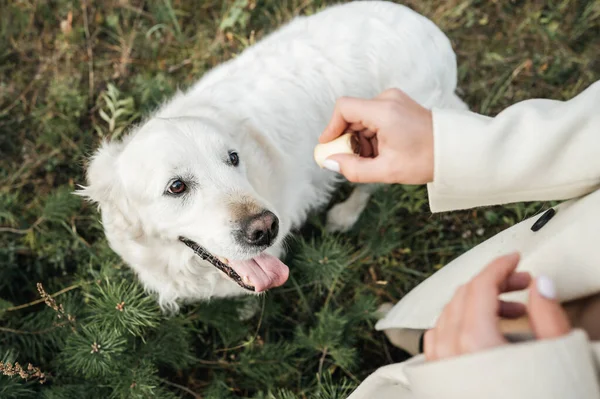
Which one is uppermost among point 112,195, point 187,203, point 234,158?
point 234,158

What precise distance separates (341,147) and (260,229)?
66cm

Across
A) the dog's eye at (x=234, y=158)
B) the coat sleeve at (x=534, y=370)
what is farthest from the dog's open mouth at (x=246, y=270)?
the coat sleeve at (x=534, y=370)

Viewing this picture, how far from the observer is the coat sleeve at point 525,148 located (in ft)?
4.75

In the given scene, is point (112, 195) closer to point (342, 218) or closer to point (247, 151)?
point (247, 151)

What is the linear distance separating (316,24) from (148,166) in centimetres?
152

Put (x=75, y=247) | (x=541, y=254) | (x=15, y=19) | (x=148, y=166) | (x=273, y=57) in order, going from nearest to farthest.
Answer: (x=541, y=254), (x=148, y=166), (x=273, y=57), (x=75, y=247), (x=15, y=19)

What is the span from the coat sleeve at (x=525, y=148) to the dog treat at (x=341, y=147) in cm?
36

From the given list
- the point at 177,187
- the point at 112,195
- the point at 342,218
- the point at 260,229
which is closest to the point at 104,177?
the point at 112,195

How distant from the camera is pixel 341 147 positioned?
5.95ft

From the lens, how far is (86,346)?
248 centimetres

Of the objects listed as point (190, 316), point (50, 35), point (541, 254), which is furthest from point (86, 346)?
point (50, 35)

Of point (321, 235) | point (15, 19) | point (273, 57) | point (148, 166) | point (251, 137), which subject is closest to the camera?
point (148, 166)

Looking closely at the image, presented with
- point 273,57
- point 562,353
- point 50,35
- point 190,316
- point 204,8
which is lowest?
point 190,316

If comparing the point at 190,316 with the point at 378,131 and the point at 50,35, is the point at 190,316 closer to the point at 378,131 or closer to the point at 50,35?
the point at 378,131
